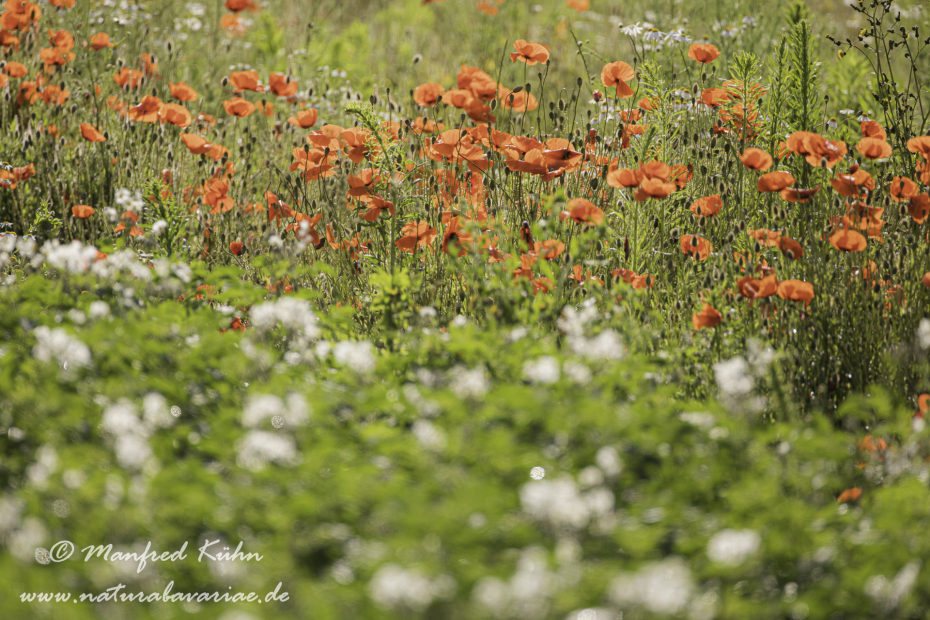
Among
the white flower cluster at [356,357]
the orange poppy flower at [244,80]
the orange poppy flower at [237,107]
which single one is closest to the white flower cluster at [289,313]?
the white flower cluster at [356,357]

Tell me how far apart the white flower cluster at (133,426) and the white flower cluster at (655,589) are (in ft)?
2.63

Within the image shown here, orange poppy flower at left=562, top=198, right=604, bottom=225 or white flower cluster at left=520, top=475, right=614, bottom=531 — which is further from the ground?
orange poppy flower at left=562, top=198, right=604, bottom=225

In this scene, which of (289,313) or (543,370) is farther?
(289,313)

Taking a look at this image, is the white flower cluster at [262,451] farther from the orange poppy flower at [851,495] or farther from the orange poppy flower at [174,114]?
the orange poppy flower at [174,114]

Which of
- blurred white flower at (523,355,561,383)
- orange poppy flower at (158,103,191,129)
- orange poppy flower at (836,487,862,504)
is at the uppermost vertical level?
orange poppy flower at (158,103,191,129)

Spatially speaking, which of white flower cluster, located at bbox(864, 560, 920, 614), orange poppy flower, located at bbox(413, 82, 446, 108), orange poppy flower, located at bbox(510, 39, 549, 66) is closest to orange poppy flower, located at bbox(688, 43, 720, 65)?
orange poppy flower, located at bbox(510, 39, 549, 66)

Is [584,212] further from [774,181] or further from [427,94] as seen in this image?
[427,94]

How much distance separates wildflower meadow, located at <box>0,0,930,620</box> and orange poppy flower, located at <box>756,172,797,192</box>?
1 centimetres

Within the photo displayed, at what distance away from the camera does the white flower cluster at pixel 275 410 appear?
1.39 meters

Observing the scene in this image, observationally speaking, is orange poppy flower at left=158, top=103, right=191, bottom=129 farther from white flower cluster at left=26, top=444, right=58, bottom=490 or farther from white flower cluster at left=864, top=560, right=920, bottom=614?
white flower cluster at left=864, top=560, right=920, bottom=614

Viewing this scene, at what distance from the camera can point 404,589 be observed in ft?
3.38

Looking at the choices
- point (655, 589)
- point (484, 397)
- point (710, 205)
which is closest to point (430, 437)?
point (484, 397)

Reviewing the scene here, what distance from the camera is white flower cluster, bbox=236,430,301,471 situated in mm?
1304

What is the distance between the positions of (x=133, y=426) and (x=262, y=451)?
0.86 ft
